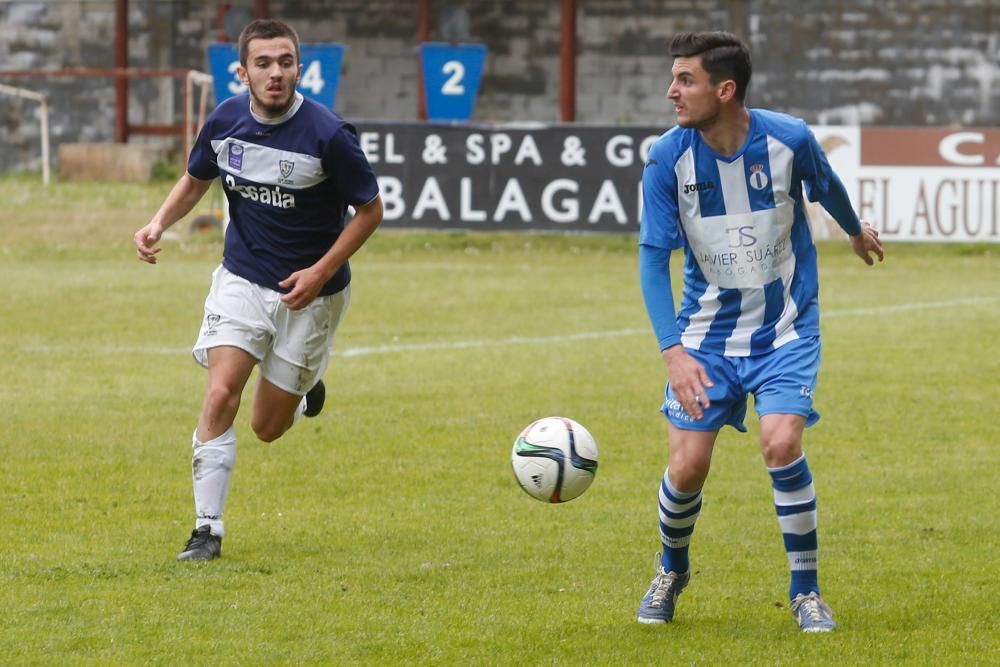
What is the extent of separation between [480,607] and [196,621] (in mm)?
967

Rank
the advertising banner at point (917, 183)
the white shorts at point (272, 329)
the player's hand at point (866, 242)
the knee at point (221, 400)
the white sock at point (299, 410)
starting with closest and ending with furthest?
the player's hand at point (866, 242) < the knee at point (221, 400) < the white shorts at point (272, 329) < the white sock at point (299, 410) < the advertising banner at point (917, 183)

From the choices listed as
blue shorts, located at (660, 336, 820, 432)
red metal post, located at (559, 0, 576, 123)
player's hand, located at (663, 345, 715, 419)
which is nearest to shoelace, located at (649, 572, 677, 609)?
blue shorts, located at (660, 336, 820, 432)

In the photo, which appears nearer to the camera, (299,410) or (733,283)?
(733,283)

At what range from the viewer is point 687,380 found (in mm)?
5762

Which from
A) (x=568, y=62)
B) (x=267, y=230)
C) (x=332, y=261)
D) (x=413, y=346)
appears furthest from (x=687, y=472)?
(x=568, y=62)

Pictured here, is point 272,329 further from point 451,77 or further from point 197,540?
point 451,77

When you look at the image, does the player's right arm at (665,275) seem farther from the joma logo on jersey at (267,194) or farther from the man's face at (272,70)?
the joma logo on jersey at (267,194)

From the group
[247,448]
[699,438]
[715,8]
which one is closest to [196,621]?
[699,438]

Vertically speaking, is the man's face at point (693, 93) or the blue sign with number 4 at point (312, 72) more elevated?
the man's face at point (693, 93)

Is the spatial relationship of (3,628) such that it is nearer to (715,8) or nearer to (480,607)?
(480,607)

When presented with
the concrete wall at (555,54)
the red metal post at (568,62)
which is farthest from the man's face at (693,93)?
the concrete wall at (555,54)

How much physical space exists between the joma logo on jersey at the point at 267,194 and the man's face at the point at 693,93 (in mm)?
1917

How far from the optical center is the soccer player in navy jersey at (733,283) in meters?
5.82

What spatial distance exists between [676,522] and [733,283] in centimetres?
82
